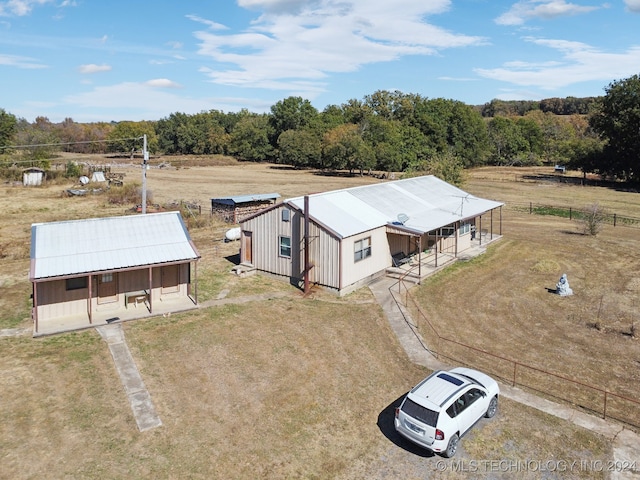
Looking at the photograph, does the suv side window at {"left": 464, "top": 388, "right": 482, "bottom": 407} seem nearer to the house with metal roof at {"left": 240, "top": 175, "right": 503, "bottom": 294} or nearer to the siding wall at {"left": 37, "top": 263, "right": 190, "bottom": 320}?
the house with metal roof at {"left": 240, "top": 175, "right": 503, "bottom": 294}

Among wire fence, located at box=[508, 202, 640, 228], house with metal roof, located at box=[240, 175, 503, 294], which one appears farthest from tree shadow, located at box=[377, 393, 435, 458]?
wire fence, located at box=[508, 202, 640, 228]

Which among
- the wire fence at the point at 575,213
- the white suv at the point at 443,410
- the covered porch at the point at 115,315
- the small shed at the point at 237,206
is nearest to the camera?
the white suv at the point at 443,410

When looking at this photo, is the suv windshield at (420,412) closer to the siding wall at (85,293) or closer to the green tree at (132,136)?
the siding wall at (85,293)

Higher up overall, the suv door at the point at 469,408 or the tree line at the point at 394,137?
the tree line at the point at 394,137

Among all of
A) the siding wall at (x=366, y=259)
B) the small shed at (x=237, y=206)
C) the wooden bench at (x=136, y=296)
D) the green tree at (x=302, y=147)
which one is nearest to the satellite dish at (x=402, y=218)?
the siding wall at (x=366, y=259)

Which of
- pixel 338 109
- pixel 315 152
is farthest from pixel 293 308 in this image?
pixel 338 109

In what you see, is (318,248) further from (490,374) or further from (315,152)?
(315,152)

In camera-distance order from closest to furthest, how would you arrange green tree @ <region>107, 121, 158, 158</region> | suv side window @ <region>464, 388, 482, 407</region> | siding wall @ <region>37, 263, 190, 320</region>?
suv side window @ <region>464, 388, 482, 407</region>
siding wall @ <region>37, 263, 190, 320</region>
green tree @ <region>107, 121, 158, 158</region>
